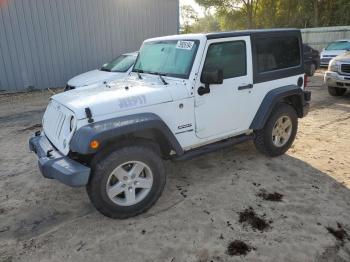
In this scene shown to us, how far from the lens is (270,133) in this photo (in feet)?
16.0

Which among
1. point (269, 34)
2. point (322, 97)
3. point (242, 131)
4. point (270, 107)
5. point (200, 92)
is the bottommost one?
point (322, 97)

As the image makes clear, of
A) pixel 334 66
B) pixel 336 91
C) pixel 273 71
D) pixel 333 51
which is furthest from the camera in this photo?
pixel 333 51

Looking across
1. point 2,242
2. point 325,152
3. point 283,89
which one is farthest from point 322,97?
point 2,242

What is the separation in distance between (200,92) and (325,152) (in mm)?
2767

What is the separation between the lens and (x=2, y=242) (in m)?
3.24

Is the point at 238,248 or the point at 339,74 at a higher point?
the point at 339,74

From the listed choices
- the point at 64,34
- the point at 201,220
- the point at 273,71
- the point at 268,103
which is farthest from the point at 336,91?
the point at 64,34

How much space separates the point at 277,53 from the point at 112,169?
3115 millimetres

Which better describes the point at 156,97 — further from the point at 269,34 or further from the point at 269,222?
the point at 269,34

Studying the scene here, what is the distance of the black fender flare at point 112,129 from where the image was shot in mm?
3113

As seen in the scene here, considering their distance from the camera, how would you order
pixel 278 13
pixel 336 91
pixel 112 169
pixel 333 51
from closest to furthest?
1. pixel 112 169
2. pixel 336 91
3. pixel 333 51
4. pixel 278 13

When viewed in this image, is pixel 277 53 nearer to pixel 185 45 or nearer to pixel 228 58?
pixel 228 58

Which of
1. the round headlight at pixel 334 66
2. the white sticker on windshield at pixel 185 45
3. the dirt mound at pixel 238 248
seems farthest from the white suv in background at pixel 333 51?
the dirt mound at pixel 238 248

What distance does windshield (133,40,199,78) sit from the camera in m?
3.99
